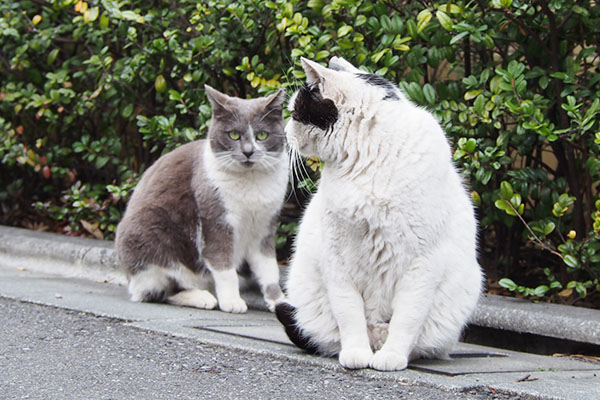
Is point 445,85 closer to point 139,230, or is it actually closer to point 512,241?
point 512,241

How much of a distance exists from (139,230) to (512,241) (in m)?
2.40

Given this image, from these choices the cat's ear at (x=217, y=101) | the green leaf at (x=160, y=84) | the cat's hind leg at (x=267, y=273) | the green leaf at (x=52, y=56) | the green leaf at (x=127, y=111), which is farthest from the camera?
the green leaf at (x=52, y=56)

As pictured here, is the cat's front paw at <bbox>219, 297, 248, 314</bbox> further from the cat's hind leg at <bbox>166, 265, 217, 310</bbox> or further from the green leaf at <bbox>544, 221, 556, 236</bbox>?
the green leaf at <bbox>544, 221, 556, 236</bbox>

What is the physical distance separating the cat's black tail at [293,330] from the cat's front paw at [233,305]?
1.34 meters

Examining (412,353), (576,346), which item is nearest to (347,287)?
(412,353)

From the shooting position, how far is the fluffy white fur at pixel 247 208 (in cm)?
527

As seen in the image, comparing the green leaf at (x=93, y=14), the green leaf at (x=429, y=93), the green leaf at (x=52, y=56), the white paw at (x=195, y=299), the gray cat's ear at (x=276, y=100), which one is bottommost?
the white paw at (x=195, y=299)

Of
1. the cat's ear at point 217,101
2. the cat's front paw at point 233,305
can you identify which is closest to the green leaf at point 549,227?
the cat's front paw at point 233,305

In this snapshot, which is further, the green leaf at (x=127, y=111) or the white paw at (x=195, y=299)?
the green leaf at (x=127, y=111)

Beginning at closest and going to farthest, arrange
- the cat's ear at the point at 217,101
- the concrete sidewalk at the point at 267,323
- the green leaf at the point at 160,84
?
the concrete sidewalk at the point at 267,323 → the cat's ear at the point at 217,101 → the green leaf at the point at 160,84

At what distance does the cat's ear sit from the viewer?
17.4ft

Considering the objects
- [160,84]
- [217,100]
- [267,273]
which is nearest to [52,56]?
[160,84]

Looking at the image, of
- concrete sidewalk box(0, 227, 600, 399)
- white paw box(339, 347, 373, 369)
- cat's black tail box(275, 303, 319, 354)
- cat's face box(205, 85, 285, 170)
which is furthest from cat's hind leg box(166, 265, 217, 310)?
white paw box(339, 347, 373, 369)

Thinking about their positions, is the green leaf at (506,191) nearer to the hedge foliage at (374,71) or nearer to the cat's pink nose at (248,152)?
the hedge foliage at (374,71)
